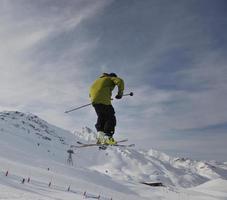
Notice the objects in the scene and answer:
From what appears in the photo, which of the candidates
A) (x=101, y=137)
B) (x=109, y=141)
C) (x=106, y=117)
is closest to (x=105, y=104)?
(x=106, y=117)

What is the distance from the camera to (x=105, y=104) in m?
13.3

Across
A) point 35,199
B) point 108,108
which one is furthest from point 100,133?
point 35,199

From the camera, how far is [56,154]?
196875 mm

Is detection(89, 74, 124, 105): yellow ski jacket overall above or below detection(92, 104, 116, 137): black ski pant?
above

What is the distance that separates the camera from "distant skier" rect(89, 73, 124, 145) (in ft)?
43.4

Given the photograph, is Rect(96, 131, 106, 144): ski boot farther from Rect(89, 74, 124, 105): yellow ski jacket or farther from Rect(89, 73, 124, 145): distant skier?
Rect(89, 74, 124, 105): yellow ski jacket

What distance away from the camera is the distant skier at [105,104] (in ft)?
43.4

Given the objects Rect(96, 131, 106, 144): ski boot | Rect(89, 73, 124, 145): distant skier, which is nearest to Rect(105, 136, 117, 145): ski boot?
Rect(89, 73, 124, 145): distant skier

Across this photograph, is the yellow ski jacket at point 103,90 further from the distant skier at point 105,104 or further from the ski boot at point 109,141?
the ski boot at point 109,141

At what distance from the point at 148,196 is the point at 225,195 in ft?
114

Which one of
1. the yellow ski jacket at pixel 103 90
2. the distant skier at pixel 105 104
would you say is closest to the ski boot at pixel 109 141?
the distant skier at pixel 105 104

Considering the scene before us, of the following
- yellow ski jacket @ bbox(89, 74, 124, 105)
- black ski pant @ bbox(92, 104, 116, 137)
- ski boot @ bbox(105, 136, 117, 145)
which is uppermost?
yellow ski jacket @ bbox(89, 74, 124, 105)

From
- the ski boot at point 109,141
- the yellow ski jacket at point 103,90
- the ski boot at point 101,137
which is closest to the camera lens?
the yellow ski jacket at point 103,90

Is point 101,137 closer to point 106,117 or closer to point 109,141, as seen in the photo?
point 109,141
